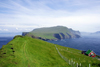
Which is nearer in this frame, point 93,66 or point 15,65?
point 15,65

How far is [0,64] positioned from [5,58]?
13.3ft

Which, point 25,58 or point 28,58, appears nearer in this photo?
point 25,58

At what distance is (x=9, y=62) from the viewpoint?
28.6 meters

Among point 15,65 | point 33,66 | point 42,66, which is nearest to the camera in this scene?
point 15,65

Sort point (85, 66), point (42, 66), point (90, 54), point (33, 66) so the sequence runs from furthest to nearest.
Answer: point (90, 54)
point (85, 66)
point (42, 66)
point (33, 66)

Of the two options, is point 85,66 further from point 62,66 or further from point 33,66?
point 33,66

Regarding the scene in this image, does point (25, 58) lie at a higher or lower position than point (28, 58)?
higher

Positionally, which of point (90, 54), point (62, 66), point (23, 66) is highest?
point (23, 66)

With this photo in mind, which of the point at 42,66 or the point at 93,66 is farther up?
the point at 42,66

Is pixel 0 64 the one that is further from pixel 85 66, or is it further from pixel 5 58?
pixel 85 66

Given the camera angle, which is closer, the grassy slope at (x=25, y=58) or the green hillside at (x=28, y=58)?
the grassy slope at (x=25, y=58)

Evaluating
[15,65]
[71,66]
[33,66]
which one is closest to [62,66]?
[71,66]

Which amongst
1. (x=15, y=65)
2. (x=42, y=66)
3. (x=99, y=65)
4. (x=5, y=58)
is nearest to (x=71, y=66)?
(x=42, y=66)

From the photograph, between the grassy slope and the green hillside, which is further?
the green hillside
